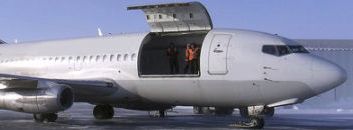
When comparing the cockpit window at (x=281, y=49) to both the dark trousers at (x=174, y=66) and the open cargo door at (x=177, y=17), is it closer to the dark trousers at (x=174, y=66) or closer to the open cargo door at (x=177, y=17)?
the open cargo door at (x=177, y=17)

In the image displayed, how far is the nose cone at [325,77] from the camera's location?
16.0 meters

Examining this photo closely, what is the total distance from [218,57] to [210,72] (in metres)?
0.55

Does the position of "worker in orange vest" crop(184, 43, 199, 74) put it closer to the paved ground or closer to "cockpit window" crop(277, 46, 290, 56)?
the paved ground

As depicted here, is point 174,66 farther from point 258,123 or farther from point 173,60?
point 258,123

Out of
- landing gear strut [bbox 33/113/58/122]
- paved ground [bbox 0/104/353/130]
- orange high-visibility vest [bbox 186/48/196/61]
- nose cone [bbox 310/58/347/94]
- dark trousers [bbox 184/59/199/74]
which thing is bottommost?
paved ground [bbox 0/104/353/130]

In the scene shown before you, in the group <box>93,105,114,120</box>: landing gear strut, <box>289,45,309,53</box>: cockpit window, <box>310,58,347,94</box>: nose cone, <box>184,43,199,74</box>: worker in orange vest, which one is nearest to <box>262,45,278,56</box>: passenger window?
<box>289,45,309,53</box>: cockpit window

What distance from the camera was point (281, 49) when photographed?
17.1 meters

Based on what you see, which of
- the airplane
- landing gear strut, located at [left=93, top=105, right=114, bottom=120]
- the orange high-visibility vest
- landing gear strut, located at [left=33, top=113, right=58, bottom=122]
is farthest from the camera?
landing gear strut, located at [left=93, top=105, right=114, bottom=120]

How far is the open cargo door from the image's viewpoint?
1842 cm

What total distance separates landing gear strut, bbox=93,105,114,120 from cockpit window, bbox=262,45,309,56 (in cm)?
854

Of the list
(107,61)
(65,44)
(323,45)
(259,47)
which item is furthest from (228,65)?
(323,45)

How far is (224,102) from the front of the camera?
1783 cm

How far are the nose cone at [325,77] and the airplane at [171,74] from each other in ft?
0.09

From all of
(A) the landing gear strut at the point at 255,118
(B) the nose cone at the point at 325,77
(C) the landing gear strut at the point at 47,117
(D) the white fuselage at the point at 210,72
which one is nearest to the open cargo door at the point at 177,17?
(D) the white fuselage at the point at 210,72
